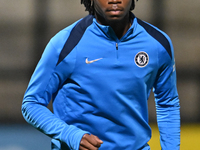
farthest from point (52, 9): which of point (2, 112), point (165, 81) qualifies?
point (165, 81)

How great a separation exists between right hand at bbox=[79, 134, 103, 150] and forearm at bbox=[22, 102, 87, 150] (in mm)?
34

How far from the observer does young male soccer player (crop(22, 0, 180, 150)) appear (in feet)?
4.59

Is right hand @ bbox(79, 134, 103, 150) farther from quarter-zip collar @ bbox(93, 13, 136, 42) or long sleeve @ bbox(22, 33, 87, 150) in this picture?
quarter-zip collar @ bbox(93, 13, 136, 42)

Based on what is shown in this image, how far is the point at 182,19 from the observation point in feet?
15.5

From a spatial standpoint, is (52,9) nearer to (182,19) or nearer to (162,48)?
(182,19)

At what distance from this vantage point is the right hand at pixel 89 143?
1258mm

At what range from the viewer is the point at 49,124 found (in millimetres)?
1373

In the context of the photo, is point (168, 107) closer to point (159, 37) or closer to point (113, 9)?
point (159, 37)

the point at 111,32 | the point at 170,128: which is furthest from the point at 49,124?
the point at 170,128

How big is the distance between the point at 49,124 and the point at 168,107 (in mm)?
581

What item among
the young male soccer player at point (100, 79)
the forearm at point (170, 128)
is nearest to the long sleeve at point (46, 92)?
the young male soccer player at point (100, 79)

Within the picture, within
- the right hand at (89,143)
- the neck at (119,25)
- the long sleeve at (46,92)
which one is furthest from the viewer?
the neck at (119,25)

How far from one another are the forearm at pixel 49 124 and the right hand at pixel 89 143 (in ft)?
0.11

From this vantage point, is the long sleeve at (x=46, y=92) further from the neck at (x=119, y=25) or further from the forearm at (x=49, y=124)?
the neck at (x=119, y=25)
